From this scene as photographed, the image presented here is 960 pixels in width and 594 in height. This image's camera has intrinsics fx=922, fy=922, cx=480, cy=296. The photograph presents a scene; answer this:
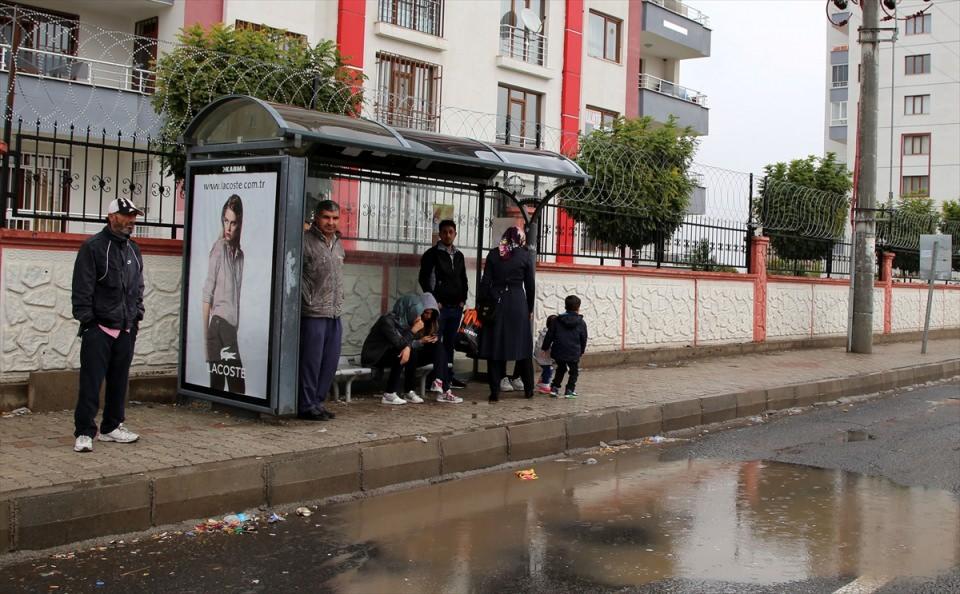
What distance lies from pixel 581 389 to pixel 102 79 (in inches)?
557

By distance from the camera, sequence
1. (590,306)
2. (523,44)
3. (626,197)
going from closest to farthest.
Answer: (626,197)
(590,306)
(523,44)

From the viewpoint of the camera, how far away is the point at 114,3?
798 inches

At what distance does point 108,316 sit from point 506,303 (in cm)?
422

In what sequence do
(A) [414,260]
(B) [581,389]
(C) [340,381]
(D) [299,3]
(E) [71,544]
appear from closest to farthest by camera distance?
1. (E) [71,544]
2. (C) [340,381]
3. (A) [414,260]
4. (B) [581,389]
5. (D) [299,3]

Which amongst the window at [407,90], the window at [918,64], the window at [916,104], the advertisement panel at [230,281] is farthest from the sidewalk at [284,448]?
the window at [918,64]

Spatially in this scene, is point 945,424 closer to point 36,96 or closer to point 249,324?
point 249,324

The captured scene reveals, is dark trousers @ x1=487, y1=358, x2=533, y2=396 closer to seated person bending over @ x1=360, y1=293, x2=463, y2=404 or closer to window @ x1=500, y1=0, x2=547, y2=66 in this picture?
seated person bending over @ x1=360, y1=293, x2=463, y2=404

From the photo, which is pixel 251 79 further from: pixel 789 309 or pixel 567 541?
pixel 789 309

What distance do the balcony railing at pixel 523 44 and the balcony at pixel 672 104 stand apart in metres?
4.95

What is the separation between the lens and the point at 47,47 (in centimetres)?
1969

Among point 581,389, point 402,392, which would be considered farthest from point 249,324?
point 581,389

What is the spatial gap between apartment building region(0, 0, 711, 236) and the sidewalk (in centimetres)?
333

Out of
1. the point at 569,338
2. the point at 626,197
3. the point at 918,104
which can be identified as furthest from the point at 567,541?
the point at 918,104

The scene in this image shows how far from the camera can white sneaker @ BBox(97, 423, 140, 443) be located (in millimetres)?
6582
